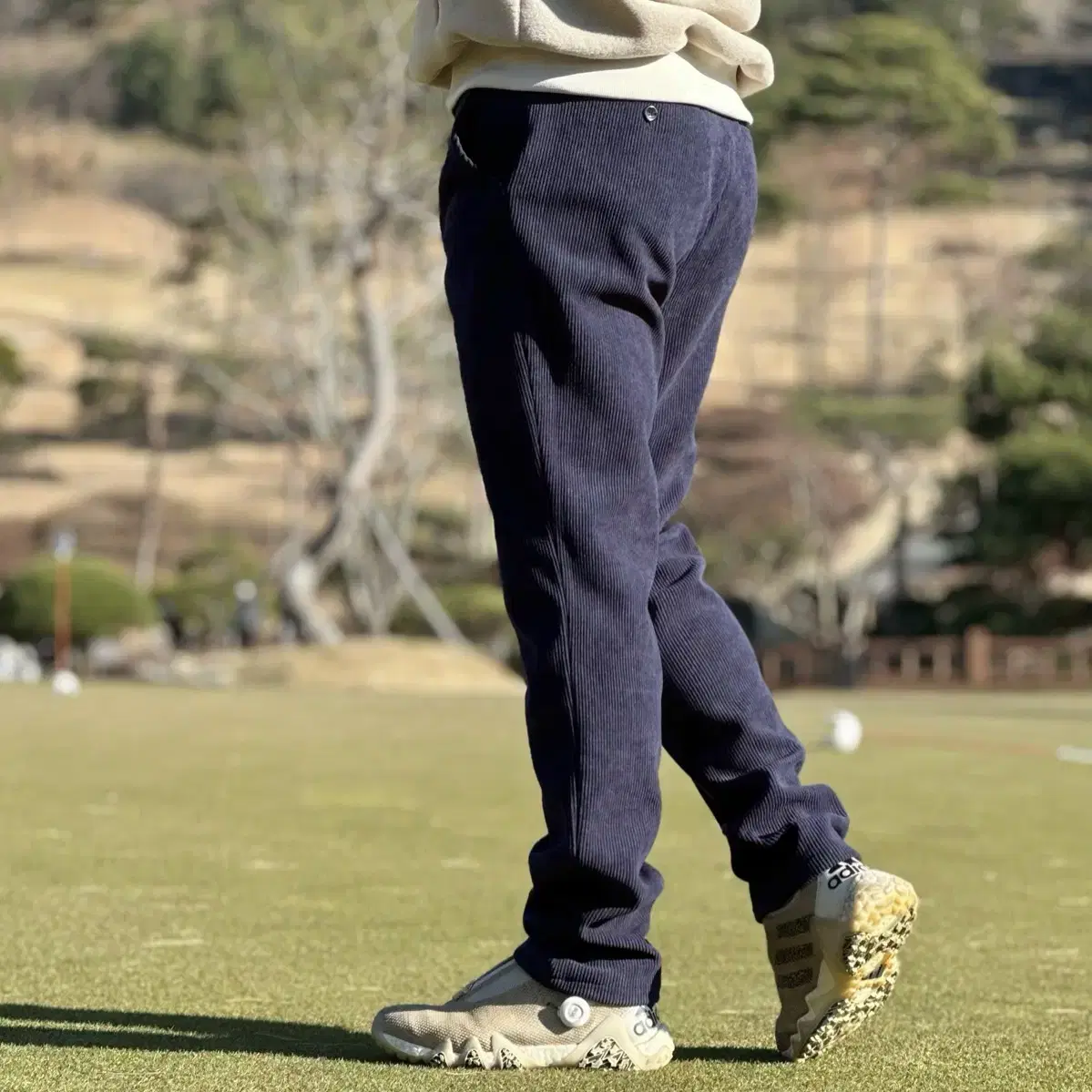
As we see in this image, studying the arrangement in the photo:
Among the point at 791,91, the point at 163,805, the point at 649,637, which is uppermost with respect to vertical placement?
the point at 649,637

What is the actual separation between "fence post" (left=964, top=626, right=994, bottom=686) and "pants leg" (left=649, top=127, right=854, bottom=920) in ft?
75.7

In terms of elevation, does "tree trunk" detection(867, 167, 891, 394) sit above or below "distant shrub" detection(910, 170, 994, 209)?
below

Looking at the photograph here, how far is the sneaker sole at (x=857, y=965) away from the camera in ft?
5.80

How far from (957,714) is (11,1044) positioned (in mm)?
10490

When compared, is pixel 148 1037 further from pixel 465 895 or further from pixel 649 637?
pixel 465 895

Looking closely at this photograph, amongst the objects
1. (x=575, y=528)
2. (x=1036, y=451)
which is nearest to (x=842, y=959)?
(x=575, y=528)

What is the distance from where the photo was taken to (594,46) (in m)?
1.81

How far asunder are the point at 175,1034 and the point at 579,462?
2.12 feet

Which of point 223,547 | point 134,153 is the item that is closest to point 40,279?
point 134,153

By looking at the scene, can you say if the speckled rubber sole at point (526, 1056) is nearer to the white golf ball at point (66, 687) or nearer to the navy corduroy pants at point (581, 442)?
the navy corduroy pants at point (581, 442)

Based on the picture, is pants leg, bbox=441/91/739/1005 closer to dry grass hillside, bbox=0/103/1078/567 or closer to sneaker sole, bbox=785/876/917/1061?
sneaker sole, bbox=785/876/917/1061

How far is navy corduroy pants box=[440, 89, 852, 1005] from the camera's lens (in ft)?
5.85

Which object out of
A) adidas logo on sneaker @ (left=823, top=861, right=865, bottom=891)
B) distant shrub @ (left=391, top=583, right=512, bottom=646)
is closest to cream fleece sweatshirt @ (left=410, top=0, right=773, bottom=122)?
adidas logo on sneaker @ (left=823, top=861, right=865, bottom=891)

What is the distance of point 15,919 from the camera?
2.68 metres
